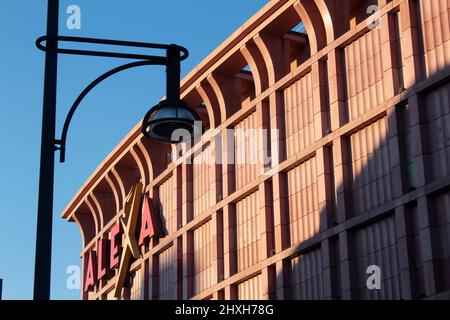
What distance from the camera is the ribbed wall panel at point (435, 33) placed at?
37.3m

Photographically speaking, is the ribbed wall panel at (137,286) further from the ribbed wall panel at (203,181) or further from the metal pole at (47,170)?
the metal pole at (47,170)

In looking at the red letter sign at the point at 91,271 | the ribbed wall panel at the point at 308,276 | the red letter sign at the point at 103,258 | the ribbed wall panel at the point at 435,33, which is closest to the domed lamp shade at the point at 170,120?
the ribbed wall panel at the point at 435,33

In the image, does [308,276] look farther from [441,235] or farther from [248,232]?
[441,235]

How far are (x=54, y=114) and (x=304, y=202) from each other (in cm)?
3259

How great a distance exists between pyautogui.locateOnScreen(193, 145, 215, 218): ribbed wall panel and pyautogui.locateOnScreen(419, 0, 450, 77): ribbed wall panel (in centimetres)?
1817

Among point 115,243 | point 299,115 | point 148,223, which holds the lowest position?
point 148,223

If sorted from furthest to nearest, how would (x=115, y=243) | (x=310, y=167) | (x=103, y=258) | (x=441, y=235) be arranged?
1. (x=103, y=258)
2. (x=115, y=243)
3. (x=310, y=167)
4. (x=441, y=235)

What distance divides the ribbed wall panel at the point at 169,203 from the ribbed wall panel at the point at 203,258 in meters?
2.92

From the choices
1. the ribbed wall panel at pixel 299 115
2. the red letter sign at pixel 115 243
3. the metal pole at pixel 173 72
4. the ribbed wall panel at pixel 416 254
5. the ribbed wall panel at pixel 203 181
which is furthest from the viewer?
the red letter sign at pixel 115 243

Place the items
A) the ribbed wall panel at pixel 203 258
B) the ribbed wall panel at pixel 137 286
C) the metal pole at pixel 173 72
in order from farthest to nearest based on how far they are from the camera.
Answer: the ribbed wall panel at pixel 137 286
the ribbed wall panel at pixel 203 258
the metal pole at pixel 173 72

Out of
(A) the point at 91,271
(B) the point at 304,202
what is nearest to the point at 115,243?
(A) the point at 91,271

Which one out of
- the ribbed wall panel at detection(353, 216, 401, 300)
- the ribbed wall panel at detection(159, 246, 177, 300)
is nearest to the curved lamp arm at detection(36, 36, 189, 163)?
the ribbed wall panel at detection(353, 216, 401, 300)

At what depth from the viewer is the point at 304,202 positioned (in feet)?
146

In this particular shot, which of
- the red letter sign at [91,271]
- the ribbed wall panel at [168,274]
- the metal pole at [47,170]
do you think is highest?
the red letter sign at [91,271]
